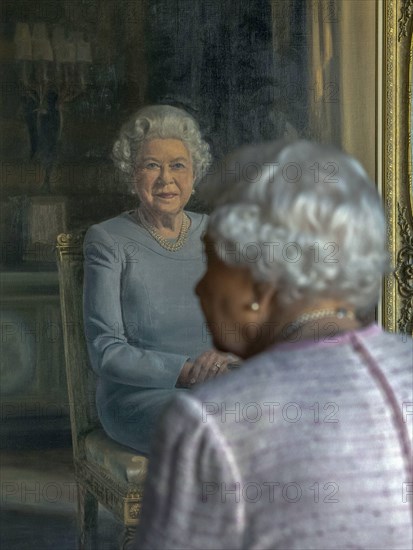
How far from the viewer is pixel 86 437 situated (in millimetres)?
4504

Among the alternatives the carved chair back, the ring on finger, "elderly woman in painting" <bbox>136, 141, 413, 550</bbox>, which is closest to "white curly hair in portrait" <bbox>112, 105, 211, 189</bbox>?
the carved chair back

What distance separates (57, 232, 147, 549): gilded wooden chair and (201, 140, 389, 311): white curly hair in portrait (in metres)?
2.98

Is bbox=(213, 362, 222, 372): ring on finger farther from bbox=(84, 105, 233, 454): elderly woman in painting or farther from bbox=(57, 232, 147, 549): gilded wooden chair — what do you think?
bbox=(57, 232, 147, 549): gilded wooden chair

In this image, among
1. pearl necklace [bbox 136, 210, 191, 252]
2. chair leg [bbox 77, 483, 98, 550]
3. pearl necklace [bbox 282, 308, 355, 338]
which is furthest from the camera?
chair leg [bbox 77, 483, 98, 550]

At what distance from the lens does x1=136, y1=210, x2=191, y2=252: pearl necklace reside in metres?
4.46

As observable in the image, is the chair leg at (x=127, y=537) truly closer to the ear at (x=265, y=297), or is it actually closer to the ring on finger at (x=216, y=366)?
the ring on finger at (x=216, y=366)

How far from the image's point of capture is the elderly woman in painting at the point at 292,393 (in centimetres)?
141

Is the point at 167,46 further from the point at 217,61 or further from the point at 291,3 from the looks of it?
the point at 291,3

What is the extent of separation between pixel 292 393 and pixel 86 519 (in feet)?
11.1

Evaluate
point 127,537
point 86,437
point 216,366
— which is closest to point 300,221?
point 216,366

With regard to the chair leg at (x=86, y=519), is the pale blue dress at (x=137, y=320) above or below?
above

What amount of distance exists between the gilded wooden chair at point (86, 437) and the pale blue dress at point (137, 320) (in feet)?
0.14

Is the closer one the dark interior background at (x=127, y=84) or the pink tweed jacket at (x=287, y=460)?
the pink tweed jacket at (x=287, y=460)

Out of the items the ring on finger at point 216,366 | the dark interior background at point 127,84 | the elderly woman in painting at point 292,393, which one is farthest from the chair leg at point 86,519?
the elderly woman in painting at point 292,393
